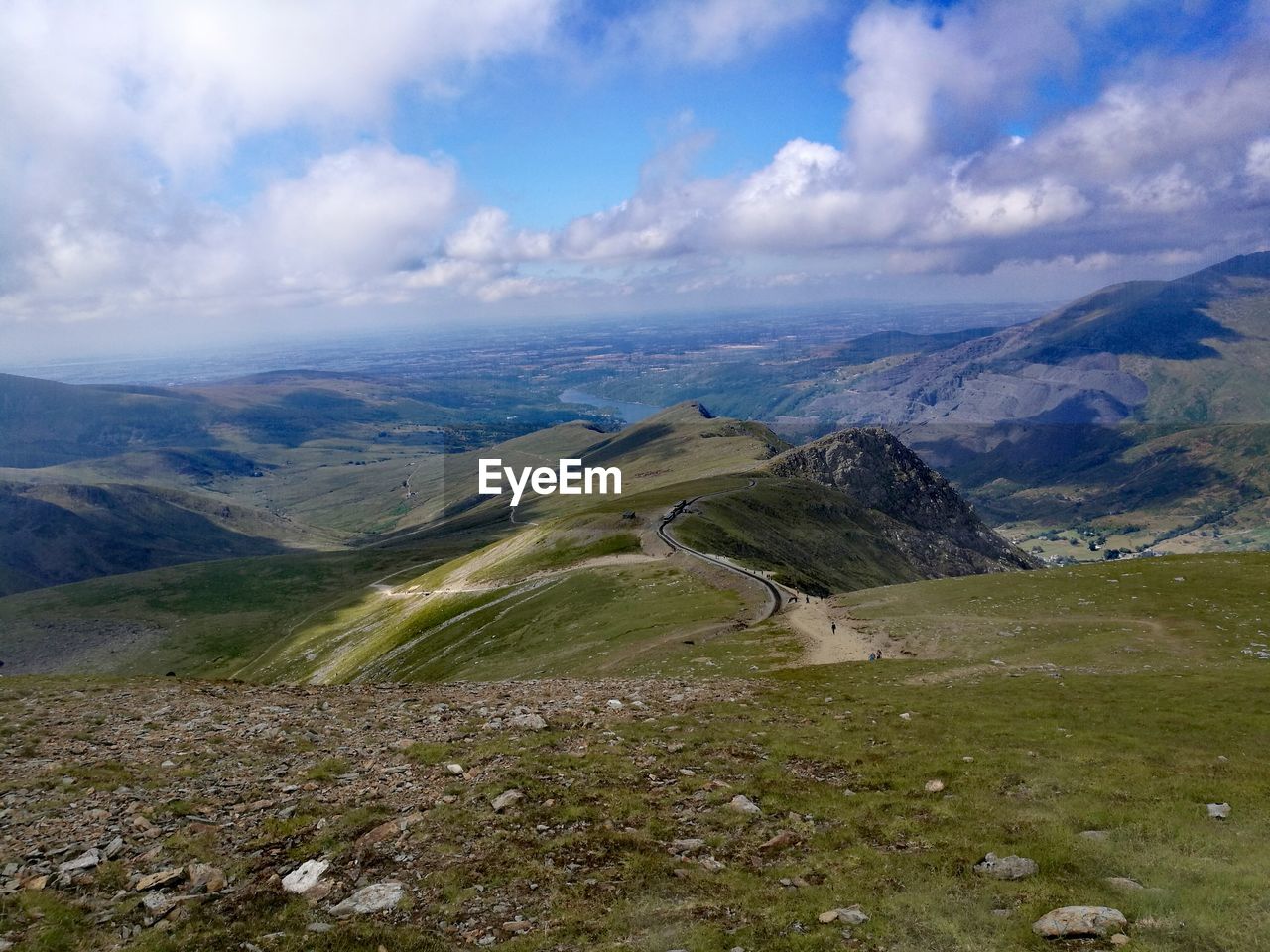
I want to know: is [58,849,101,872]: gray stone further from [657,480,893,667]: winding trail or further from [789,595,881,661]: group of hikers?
[789,595,881,661]: group of hikers

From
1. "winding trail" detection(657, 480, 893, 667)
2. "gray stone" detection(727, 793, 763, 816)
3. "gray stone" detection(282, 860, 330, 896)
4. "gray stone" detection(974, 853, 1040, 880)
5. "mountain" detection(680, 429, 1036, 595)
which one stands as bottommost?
"mountain" detection(680, 429, 1036, 595)

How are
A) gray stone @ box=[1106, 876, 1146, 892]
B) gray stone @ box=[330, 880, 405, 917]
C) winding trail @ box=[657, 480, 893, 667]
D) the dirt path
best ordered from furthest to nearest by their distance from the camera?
winding trail @ box=[657, 480, 893, 667] → the dirt path → gray stone @ box=[1106, 876, 1146, 892] → gray stone @ box=[330, 880, 405, 917]

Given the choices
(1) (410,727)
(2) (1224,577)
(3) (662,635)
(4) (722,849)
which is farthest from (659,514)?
(4) (722,849)

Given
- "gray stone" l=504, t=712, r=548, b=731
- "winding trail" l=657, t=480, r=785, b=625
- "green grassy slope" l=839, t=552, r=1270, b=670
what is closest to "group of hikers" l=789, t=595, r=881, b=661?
"winding trail" l=657, t=480, r=785, b=625

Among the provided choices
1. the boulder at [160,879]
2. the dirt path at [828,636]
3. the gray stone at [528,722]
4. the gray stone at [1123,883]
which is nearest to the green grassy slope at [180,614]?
the dirt path at [828,636]

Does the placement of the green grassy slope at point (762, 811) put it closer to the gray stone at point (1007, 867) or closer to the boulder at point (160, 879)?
the gray stone at point (1007, 867)

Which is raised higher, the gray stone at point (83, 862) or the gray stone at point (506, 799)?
the gray stone at point (83, 862)

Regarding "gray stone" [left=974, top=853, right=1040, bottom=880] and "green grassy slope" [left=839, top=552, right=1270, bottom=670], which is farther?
"green grassy slope" [left=839, top=552, right=1270, bottom=670]
